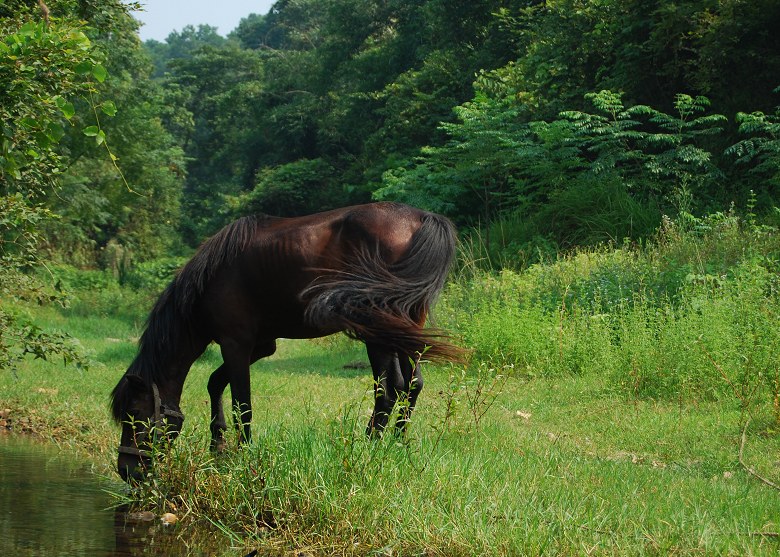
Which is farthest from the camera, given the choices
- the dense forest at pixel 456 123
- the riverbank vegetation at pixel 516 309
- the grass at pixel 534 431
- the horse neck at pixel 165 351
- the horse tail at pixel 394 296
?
the dense forest at pixel 456 123

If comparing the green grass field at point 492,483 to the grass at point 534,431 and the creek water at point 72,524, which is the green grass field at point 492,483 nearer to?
the grass at point 534,431

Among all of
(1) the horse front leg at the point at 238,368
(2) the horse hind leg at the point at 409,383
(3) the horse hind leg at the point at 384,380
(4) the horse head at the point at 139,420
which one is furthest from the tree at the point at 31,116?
(2) the horse hind leg at the point at 409,383

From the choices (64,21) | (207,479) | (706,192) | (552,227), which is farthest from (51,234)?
(207,479)

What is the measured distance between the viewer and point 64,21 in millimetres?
7078

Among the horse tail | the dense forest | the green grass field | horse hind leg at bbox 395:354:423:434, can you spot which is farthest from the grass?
the dense forest

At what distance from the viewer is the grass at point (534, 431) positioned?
4613 millimetres

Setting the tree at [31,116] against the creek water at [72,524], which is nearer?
the creek water at [72,524]

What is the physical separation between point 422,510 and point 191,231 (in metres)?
47.1

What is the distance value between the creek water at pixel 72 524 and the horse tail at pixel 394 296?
1.63 m

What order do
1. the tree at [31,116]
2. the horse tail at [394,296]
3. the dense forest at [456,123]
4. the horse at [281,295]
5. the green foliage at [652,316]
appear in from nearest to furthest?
the tree at [31,116] → the horse tail at [394,296] → the horse at [281,295] → the dense forest at [456,123] → the green foliage at [652,316]

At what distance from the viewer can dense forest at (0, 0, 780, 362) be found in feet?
27.2

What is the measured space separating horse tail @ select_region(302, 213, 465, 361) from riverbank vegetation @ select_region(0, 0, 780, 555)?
0.43 m

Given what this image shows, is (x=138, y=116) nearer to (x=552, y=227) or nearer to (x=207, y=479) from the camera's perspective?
(x=552, y=227)

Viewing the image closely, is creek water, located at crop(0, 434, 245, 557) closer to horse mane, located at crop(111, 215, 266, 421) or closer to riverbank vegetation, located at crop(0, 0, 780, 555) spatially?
riverbank vegetation, located at crop(0, 0, 780, 555)
